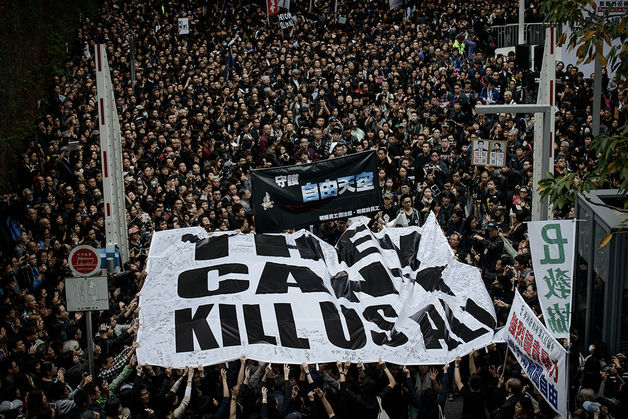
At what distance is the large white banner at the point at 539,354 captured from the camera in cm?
723

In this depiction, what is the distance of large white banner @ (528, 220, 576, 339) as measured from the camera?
28.4ft

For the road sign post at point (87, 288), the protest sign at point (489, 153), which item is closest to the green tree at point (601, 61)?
the road sign post at point (87, 288)

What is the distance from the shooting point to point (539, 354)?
764 cm

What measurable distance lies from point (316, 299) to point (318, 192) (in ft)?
10.1

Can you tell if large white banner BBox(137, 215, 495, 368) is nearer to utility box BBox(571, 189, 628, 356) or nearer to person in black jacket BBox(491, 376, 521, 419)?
person in black jacket BBox(491, 376, 521, 419)

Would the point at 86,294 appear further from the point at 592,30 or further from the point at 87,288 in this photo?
the point at 592,30

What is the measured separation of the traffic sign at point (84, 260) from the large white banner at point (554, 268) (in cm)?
523

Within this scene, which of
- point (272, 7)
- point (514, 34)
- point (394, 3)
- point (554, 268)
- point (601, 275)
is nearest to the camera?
point (554, 268)

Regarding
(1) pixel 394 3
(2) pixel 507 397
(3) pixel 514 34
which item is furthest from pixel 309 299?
(1) pixel 394 3

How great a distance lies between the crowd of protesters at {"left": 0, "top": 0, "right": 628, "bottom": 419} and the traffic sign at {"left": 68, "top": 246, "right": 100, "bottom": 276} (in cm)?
107

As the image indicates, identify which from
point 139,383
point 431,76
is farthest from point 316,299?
point 431,76

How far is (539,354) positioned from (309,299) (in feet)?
10.3

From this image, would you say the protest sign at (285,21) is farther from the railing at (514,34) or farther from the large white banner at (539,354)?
the large white banner at (539,354)

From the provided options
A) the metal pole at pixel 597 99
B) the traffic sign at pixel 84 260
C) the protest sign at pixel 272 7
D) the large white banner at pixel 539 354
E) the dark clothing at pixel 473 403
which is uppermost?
the protest sign at pixel 272 7
